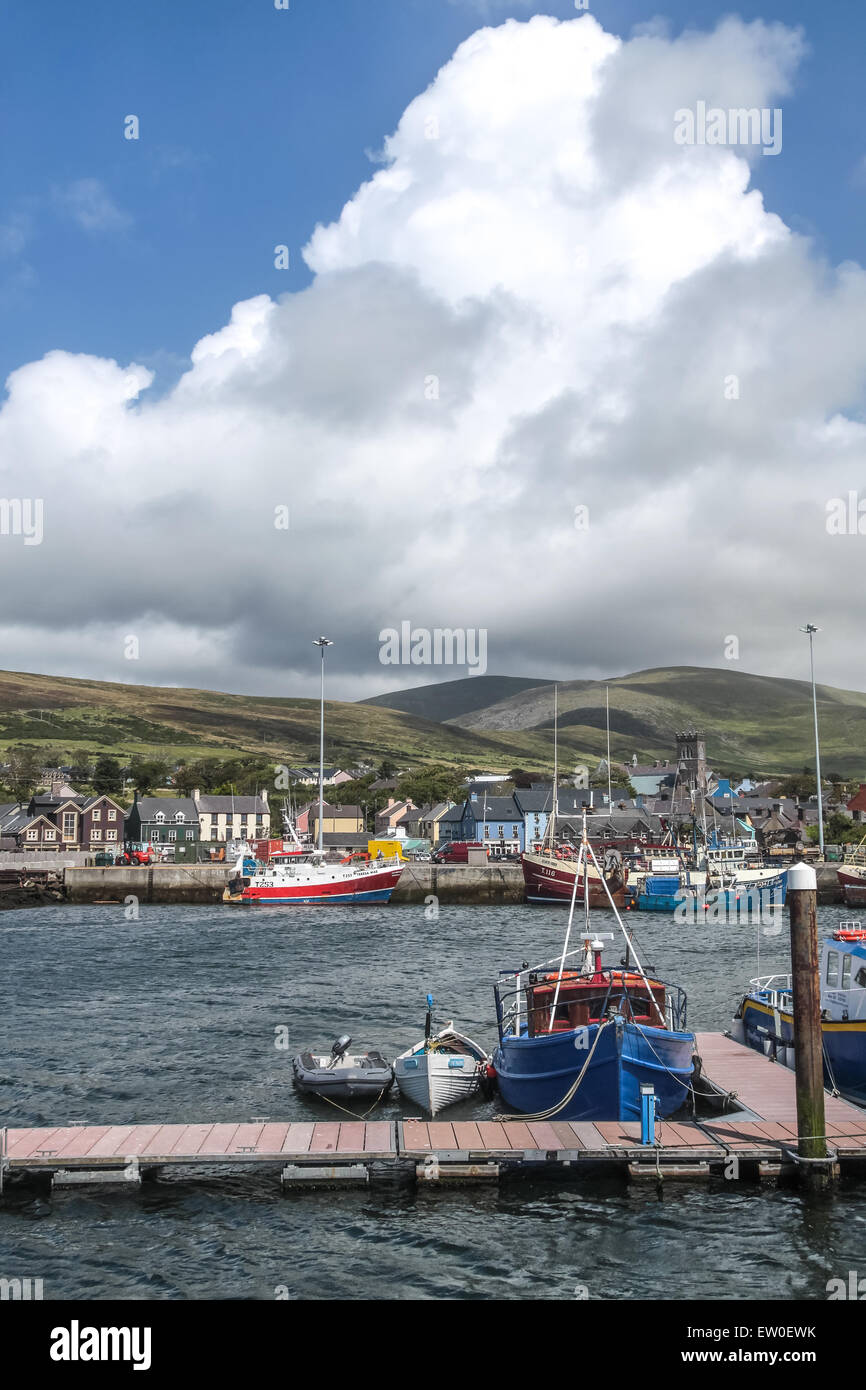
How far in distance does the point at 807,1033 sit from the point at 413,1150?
8.15m

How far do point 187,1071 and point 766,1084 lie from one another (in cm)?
1643

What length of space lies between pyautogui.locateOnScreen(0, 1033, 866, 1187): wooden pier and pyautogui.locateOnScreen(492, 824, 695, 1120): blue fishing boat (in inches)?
28.0

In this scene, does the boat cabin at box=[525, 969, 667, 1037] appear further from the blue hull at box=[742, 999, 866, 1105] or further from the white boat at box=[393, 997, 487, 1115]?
the blue hull at box=[742, 999, 866, 1105]

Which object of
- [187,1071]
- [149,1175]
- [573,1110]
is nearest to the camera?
[149,1175]

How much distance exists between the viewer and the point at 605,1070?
73.5ft

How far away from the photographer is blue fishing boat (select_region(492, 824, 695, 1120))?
73.6ft

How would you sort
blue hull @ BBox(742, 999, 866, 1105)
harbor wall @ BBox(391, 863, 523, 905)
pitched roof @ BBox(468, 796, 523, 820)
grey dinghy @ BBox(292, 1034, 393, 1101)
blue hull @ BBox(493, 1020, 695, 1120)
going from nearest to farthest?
blue hull @ BBox(493, 1020, 695, 1120), blue hull @ BBox(742, 999, 866, 1105), grey dinghy @ BBox(292, 1034, 393, 1101), harbor wall @ BBox(391, 863, 523, 905), pitched roof @ BBox(468, 796, 523, 820)

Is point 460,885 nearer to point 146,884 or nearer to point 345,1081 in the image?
point 146,884

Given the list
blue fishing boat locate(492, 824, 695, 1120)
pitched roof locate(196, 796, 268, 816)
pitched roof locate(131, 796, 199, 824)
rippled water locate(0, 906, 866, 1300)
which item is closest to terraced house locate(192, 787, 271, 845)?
pitched roof locate(196, 796, 268, 816)

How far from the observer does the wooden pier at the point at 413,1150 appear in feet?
65.5

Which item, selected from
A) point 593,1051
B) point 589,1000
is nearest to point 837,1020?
point 589,1000
